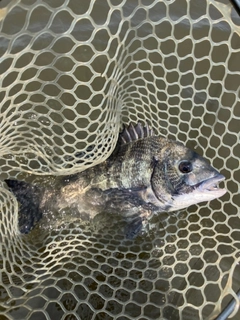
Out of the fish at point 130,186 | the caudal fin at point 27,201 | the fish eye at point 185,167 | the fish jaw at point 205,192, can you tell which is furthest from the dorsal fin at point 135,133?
the caudal fin at point 27,201

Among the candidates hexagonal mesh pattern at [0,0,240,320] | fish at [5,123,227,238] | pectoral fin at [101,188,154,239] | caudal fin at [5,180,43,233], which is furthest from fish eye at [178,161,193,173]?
caudal fin at [5,180,43,233]

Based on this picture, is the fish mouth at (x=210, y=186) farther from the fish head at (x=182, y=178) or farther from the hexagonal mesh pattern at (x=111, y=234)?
the hexagonal mesh pattern at (x=111, y=234)

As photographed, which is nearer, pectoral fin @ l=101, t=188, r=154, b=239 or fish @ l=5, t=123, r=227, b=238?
fish @ l=5, t=123, r=227, b=238

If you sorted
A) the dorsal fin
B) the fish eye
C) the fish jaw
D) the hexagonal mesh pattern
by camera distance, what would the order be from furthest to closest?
1. the dorsal fin
2. the fish eye
3. the fish jaw
4. the hexagonal mesh pattern

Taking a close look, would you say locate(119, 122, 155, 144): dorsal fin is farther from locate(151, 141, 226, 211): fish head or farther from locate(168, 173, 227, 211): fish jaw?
locate(168, 173, 227, 211): fish jaw

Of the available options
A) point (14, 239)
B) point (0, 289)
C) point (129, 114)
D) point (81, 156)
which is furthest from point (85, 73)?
point (0, 289)

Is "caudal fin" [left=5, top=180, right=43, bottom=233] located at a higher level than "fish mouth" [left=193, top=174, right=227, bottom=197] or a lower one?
lower

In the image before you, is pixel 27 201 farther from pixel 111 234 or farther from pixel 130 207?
pixel 130 207

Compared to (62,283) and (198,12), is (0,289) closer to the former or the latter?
(62,283)

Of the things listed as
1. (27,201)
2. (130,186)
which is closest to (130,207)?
(130,186)
